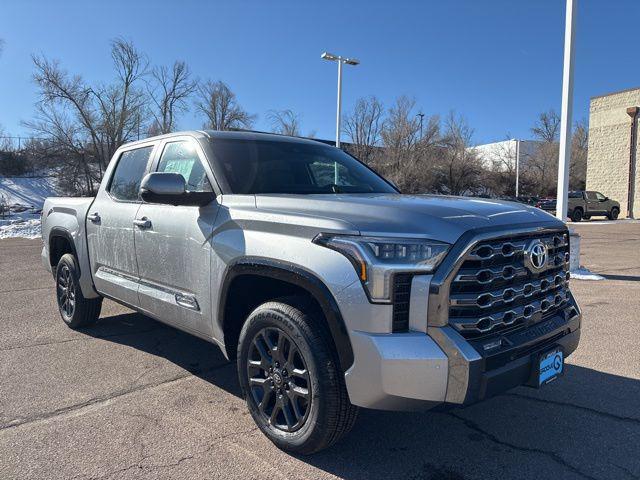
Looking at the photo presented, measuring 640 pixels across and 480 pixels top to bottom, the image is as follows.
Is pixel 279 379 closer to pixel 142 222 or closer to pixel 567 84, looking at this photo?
pixel 142 222

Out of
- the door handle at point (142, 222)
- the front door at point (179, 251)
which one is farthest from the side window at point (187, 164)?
the door handle at point (142, 222)

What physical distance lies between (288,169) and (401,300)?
6.16 feet

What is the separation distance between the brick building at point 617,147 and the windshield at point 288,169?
116ft

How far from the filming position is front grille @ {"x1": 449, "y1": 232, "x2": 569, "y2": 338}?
8.26 ft

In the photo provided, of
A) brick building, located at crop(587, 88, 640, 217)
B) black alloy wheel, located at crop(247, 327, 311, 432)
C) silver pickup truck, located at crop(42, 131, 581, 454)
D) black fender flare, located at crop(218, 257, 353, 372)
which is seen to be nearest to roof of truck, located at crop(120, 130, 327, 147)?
silver pickup truck, located at crop(42, 131, 581, 454)

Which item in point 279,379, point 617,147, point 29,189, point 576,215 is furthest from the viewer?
point 29,189

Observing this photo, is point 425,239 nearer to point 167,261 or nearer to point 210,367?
point 167,261

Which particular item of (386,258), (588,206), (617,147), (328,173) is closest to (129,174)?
(328,173)

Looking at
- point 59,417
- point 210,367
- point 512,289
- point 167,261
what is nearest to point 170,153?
point 167,261

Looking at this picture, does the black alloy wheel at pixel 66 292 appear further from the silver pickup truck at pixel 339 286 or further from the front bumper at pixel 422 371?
the front bumper at pixel 422 371

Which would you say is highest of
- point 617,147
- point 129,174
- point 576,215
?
point 617,147

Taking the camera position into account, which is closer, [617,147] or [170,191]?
[170,191]

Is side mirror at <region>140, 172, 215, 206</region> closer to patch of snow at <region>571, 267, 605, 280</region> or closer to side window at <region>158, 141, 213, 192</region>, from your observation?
side window at <region>158, 141, 213, 192</region>

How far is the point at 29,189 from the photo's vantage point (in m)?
38.2
